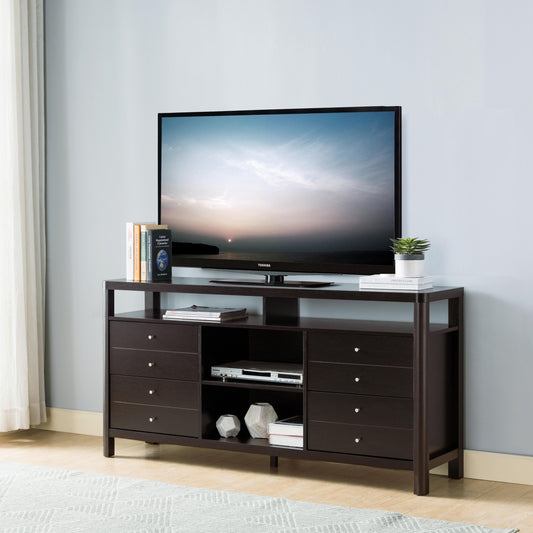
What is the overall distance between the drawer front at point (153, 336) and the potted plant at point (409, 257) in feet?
3.05

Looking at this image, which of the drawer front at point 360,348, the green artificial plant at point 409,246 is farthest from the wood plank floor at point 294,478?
the green artificial plant at point 409,246

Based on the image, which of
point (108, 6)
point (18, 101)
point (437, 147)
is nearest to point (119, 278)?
point (18, 101)

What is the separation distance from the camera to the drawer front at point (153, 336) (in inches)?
160

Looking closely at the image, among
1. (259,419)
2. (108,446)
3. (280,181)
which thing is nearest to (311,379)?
(259,419)

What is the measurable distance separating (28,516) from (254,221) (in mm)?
1647

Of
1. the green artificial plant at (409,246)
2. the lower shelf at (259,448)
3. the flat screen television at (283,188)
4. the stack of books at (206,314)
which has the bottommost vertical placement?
the lower shelf at (259,448)

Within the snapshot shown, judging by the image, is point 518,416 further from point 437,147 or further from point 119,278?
point 119,278

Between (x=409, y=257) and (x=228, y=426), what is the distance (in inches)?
42.7

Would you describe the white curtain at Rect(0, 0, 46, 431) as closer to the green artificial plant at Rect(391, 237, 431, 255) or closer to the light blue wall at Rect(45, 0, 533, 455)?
the light blue wall at Rect(45, 0, 533, 455)

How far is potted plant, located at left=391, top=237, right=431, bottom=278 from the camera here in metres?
3.71

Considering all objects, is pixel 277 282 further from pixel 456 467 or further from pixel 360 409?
pixel 456 467

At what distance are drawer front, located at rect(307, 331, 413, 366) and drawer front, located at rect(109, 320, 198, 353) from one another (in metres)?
0.57

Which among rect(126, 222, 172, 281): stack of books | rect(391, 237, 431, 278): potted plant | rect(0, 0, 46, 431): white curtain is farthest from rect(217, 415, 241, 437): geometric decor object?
rect(0, 0, 46, 431): white curtain

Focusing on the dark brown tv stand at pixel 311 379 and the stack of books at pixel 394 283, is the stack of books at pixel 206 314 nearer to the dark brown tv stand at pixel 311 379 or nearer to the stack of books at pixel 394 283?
the dark brown tv stand at pixel 311 379
